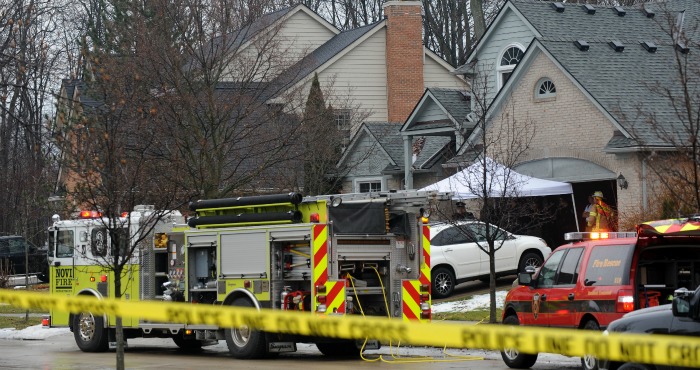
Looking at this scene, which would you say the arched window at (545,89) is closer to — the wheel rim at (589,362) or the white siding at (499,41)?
the white siding at (499,41)

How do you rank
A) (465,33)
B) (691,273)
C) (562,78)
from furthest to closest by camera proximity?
(465,33)
(562,78)
(691,273)

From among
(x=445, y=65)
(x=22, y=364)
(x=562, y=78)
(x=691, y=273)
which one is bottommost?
(x=22, y=364)

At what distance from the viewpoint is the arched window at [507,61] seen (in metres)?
31.7

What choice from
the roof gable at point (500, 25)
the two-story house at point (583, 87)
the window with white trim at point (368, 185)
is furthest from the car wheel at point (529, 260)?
the window with white trim at point (368, 185)

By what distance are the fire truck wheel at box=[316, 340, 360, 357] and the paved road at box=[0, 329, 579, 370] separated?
173 millimetres

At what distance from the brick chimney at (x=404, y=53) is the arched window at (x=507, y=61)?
11992 mm

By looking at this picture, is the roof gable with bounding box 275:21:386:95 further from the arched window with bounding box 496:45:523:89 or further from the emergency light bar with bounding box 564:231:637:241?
the emergency light bar with bounding box 564:231:637:241

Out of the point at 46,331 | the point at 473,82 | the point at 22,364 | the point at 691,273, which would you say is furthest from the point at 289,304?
the point at 473,82

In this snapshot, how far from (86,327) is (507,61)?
16089mm

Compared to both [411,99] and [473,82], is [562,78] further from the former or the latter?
[411,99]

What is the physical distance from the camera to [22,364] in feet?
60.1

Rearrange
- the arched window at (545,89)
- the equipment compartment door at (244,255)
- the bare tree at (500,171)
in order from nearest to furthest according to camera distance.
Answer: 1. the equipment compartment door at (244,255)
2. the bare tree at (500,171)
3. the arched window at (545,89)

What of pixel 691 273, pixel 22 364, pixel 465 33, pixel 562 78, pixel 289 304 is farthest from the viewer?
pixel 465 33

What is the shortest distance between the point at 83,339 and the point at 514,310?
26.1 ft
